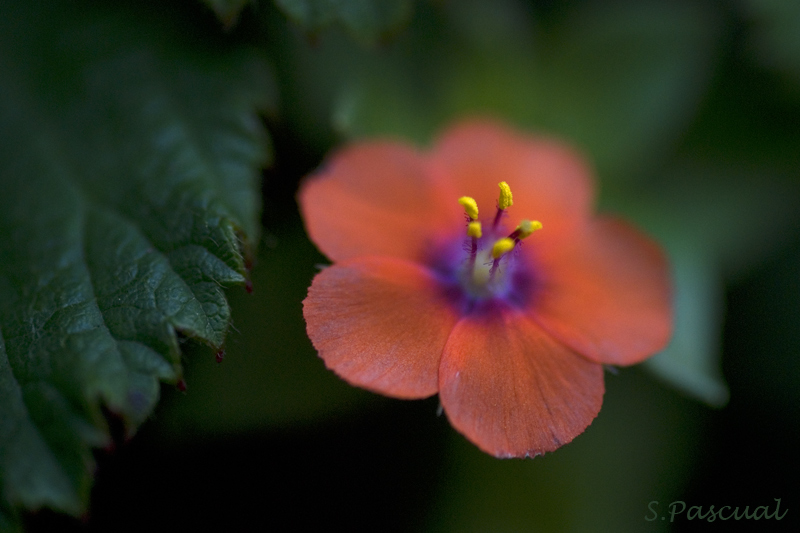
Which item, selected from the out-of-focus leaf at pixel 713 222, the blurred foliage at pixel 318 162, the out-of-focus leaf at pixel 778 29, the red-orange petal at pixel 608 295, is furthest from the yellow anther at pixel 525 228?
the out-of-focus leaf at pixel 778 29

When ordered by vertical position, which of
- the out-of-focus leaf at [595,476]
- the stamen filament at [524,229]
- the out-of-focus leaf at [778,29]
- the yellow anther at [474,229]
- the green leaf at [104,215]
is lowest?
the out-of-focus leaf at [595,476]

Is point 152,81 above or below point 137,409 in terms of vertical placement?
above

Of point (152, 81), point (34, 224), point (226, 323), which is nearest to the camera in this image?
point (226, 323)

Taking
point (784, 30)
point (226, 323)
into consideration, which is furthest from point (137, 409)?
point (784, 30)

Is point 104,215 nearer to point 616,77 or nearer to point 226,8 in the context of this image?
point 226,8

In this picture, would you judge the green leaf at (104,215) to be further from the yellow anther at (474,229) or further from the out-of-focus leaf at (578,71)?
the out-of-focus leaf at (578,71)

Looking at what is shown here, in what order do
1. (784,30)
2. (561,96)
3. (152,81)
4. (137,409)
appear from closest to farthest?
(137,409), (152,81), (784,30), (561,96)

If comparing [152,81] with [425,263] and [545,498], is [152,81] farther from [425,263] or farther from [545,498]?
[545,498]

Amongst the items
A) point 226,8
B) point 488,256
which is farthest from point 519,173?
point 226,8
